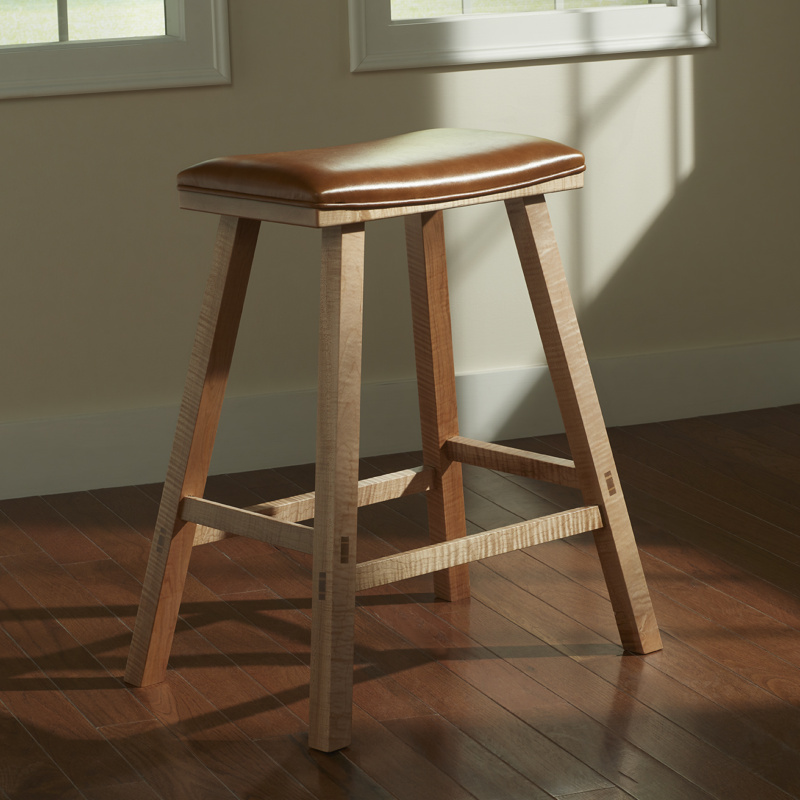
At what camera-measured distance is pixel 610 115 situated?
2.97 meters

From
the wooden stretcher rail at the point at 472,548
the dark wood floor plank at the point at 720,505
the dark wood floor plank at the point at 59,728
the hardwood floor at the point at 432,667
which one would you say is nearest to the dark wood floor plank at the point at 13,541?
the hardwood floor at the point at 432,667

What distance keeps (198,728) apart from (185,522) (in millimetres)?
283

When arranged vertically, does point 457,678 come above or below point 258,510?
below

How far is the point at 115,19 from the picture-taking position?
2639 mm

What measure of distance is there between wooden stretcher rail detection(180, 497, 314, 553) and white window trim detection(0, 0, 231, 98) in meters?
1.21

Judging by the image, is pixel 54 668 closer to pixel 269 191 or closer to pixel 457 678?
pixel 457 678

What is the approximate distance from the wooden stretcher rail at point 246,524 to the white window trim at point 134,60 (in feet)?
3.98

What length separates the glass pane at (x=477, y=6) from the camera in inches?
111

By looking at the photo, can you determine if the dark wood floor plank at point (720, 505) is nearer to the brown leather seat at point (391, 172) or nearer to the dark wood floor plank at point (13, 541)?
the brown leather seat at point (391, 172)

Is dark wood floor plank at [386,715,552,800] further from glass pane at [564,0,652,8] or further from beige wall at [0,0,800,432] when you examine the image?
glass pane at [564,0,652,8]

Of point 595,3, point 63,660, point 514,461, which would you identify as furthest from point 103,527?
point 595,3

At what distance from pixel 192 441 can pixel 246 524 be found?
138mm

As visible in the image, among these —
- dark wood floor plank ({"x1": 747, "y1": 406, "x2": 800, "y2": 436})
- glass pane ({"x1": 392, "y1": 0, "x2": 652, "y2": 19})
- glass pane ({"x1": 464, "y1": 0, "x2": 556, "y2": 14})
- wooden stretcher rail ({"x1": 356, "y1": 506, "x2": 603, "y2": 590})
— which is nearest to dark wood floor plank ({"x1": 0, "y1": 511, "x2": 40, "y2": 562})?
wooden stretcher rail ({"x1": 356, "y1": 506, "x2": 603, "y2": 590})

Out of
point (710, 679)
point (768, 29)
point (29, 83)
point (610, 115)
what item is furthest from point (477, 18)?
point (710, 679)
